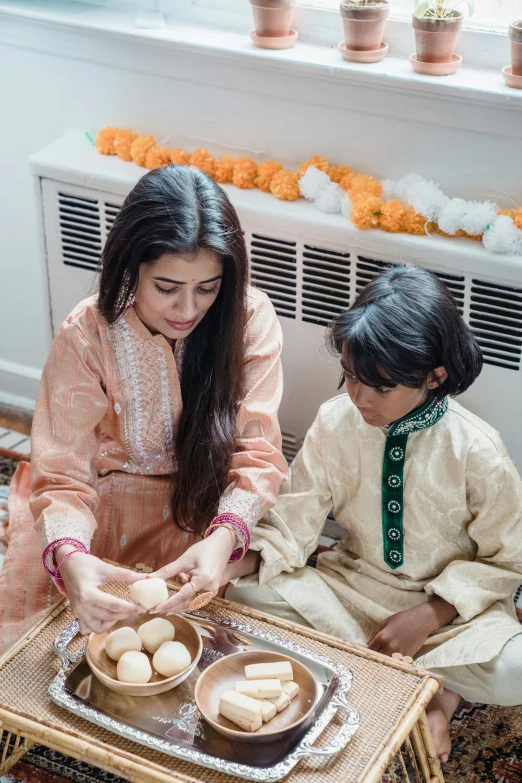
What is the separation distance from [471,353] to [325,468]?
14.8 inches

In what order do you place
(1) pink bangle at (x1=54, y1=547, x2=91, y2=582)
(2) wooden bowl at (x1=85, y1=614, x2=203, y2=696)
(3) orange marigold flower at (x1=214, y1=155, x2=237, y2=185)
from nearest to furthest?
(2) wooden bowl at (x1=85, y1=614, x2=203, y2=696) < (1) pink bangle at (x1=54, y1=547, x2=91, y2=582) < (3) orange marigold flower at (x1=214, y1=155, x2=237, y2=185)

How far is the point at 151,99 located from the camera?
232 centimetres

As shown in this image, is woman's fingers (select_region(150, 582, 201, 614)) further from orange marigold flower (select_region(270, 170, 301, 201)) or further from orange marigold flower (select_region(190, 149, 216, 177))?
orange marigold flower (select_region(190, 149, 216, 177))

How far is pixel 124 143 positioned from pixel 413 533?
3.66 feet

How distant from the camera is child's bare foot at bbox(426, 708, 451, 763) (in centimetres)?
174

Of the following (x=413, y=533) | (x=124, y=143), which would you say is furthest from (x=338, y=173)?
(x=413, y=533)

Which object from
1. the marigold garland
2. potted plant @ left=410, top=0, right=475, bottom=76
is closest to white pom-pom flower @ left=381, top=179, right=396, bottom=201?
the marigold garland

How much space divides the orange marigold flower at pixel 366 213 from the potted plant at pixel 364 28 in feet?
0.97

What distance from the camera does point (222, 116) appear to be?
2.26 metres

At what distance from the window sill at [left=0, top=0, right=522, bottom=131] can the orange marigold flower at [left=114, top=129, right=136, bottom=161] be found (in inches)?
5.8

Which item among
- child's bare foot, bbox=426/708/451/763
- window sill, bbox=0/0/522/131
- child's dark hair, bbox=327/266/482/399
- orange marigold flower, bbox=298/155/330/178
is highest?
window sill, bbox=0/0/522/131

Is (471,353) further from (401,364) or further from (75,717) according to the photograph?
(75,717)

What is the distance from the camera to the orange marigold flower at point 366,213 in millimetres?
2018

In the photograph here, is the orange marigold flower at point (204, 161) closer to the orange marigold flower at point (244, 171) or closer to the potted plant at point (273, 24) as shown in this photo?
the orange marigold flower at point (244, 171)
